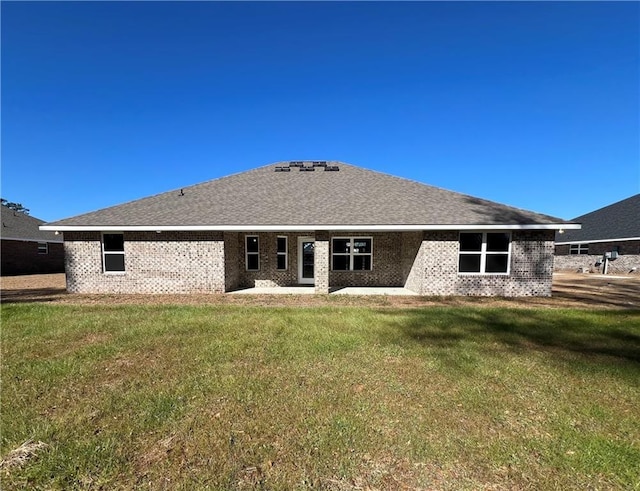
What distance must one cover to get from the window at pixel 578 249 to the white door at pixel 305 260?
79.9 ft

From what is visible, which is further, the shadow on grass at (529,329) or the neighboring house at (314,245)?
the neighboring house at (314,245)

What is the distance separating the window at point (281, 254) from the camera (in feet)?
43.8

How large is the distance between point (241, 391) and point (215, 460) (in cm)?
124

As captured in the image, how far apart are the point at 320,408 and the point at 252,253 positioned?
33.8 ft

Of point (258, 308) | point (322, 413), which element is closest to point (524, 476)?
point (322, 413)

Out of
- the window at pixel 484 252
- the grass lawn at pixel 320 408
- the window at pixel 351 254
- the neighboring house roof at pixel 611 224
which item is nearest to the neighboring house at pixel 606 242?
the neighboring house roof at pixel 611 224

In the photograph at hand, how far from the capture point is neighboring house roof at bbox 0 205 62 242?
21225 millimetres

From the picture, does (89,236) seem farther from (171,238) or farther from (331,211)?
(331,211)

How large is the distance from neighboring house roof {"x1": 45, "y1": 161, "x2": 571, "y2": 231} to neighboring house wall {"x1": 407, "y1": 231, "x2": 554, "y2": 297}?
73cm

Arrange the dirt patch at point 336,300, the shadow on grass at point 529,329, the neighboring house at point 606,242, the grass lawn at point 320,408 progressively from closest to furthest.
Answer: the grass lawn at point 320,408
the shadow on grass at point 529,329
the dirt patch at point 336,300
the neighboring house at point 606,242

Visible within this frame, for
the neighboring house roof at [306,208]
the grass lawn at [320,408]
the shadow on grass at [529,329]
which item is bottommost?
the shadow on grass at [529,329]

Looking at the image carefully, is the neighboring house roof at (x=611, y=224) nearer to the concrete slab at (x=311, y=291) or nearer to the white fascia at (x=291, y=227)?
the white fascia at (x=291, y=227)

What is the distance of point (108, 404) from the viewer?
373 cm

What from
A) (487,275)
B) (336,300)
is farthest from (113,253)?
(487,275)
